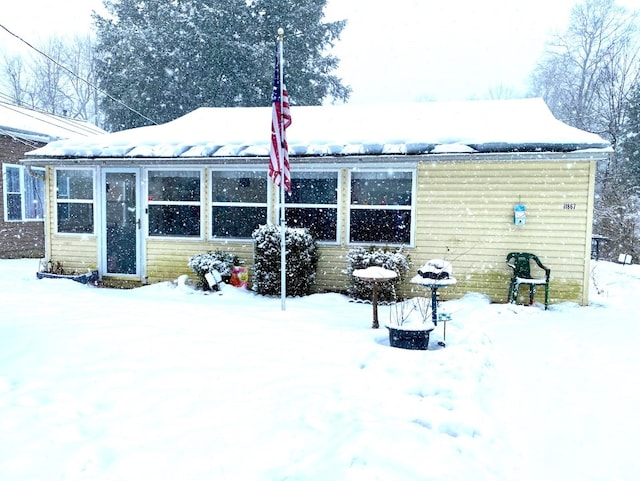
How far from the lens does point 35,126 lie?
13.9m

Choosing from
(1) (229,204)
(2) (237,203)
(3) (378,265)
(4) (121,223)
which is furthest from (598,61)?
(4) (121,223)

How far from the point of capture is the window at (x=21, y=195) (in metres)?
12.6

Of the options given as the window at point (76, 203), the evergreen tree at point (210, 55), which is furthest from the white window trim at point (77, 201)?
the evergreen tree at point (210, 55)

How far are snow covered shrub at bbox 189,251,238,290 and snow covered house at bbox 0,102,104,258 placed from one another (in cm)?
689

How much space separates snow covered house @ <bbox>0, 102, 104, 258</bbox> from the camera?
492 inches

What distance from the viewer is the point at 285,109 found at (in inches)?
254

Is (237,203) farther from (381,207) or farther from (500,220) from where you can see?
(500,220)

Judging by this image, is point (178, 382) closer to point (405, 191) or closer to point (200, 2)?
point (405, 191)

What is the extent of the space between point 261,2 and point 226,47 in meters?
2.58

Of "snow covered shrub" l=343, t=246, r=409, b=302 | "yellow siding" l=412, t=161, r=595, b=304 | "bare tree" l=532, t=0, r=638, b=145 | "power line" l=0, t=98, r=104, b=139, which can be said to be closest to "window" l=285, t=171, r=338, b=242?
"snow covered shrub" l=343, t=246, r=409, b=302

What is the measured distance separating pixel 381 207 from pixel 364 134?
1441 millimetres

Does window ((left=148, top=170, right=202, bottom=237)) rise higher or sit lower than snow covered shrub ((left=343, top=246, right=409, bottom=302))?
higher

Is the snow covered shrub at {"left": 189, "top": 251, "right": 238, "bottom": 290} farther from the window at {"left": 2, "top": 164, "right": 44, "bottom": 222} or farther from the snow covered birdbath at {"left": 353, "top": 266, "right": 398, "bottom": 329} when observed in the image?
the window at {"left": 2, "top": 164, "right": 44, "bottom": 222}

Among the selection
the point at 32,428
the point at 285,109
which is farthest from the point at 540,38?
the point at 32,428
